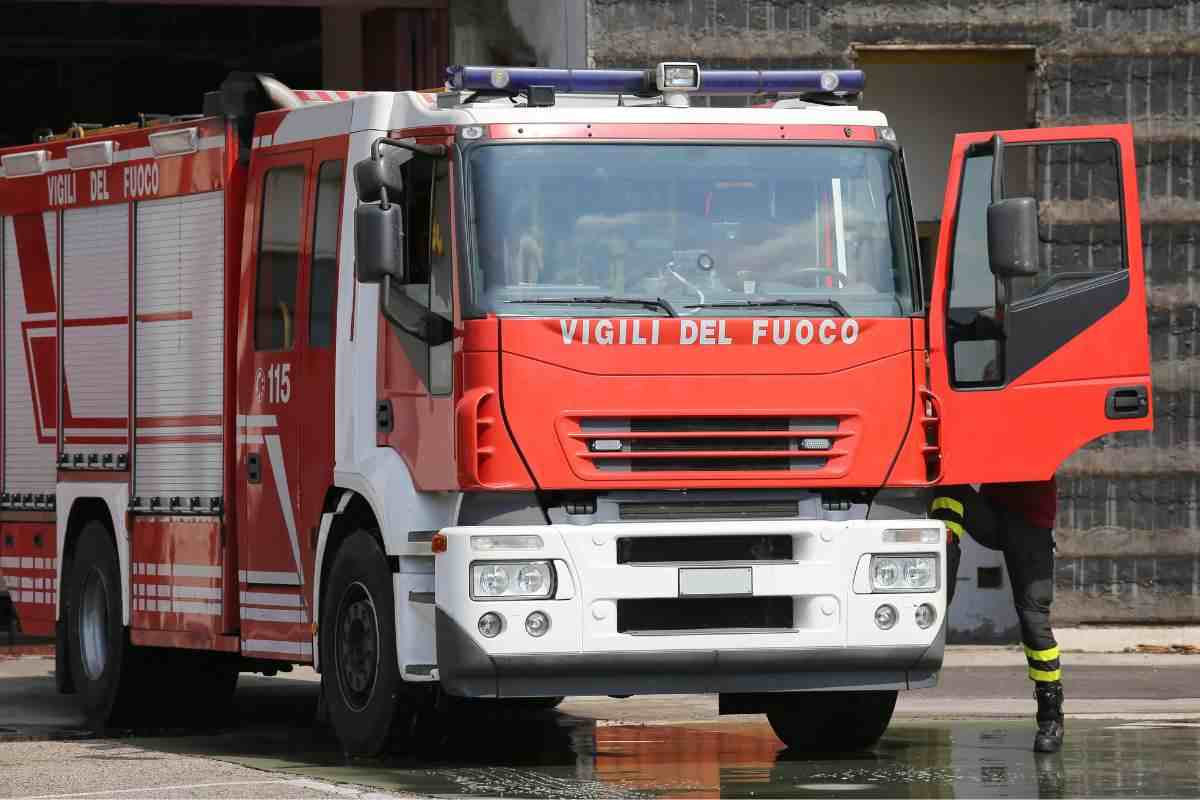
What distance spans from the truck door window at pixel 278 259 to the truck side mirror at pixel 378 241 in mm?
1300

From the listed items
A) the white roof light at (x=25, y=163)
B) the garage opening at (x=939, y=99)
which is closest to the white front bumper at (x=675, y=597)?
the white roof light at (x=25, y=163)

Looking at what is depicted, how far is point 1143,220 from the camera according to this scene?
17672 mm

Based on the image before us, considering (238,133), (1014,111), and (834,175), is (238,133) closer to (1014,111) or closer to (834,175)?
(834,175)

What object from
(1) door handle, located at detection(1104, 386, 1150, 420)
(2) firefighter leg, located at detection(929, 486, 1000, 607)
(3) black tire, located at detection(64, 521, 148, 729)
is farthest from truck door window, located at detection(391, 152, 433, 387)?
(3) black tire, located at detection(64, 521, 148, 729)

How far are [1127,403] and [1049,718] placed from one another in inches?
57.5

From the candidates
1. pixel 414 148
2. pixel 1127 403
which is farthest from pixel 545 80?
pixel 1127 403

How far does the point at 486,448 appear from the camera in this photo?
34.5 ft

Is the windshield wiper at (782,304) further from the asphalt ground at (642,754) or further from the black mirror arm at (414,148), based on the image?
the asphalt ground at (642,754)

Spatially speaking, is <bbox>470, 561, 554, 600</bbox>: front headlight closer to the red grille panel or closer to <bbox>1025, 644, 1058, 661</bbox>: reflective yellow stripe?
the red grille panel

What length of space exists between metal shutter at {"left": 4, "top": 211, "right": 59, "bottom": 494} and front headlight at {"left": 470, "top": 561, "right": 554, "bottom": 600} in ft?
14.7

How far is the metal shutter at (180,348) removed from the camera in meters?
12.9

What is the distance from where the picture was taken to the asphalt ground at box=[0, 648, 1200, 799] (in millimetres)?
10453

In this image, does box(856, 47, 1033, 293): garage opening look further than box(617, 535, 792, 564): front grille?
Yes

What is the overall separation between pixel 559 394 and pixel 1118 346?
2795 millimetres
